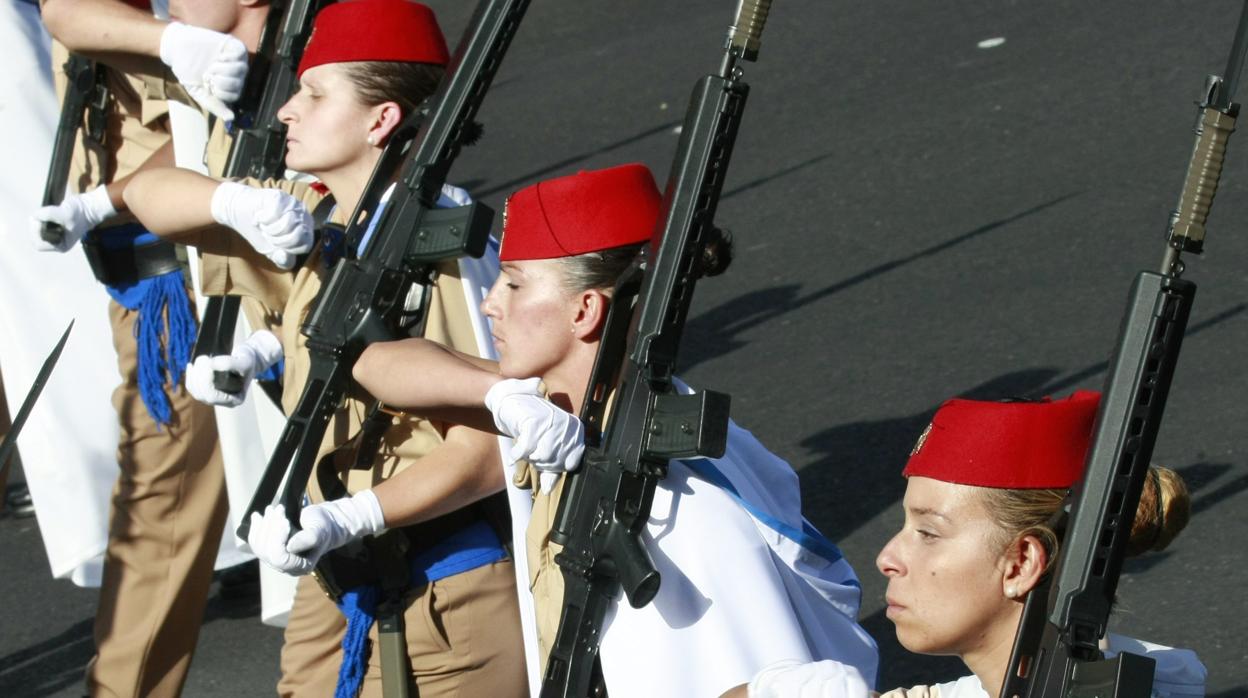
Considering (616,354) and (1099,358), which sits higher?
(616,354)

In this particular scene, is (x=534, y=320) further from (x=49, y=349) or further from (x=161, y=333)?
(x=49, y=349)

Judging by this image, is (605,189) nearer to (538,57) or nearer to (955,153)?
(955,153)

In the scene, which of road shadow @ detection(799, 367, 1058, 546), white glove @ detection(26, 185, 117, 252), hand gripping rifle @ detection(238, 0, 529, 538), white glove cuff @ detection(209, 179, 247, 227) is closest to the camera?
hand gripping rifle @ detection(238, 0, 529, 538)

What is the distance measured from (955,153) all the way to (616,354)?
4891 mm

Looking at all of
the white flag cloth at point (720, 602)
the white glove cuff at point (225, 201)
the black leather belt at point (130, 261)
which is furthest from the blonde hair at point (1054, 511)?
the black leather belt at point (130, 261)

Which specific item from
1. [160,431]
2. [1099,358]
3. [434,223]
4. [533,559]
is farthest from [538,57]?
[533,559]

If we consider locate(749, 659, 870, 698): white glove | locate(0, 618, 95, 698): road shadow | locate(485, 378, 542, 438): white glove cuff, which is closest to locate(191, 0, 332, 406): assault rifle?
locate(485, 378, 542, 438): white glove cuff

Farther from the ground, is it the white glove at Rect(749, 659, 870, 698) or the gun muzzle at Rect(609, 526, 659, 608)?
the white glove at Rect(749, 659, 870, 698)

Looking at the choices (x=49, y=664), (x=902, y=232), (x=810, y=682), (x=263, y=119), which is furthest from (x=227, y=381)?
(x=902, y=232)

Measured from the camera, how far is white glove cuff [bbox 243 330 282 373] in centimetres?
359

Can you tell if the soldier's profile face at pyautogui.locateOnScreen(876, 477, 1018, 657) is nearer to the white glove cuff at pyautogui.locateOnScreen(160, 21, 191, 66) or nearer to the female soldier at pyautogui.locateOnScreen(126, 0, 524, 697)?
the female soldier at pyautogui.locateOnScreen(126, 0, 524, 697)

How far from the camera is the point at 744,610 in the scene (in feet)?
7.62

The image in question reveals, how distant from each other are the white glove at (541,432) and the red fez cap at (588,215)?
0.23 meters

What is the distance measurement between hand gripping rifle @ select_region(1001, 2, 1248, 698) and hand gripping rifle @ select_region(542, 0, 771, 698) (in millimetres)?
581
